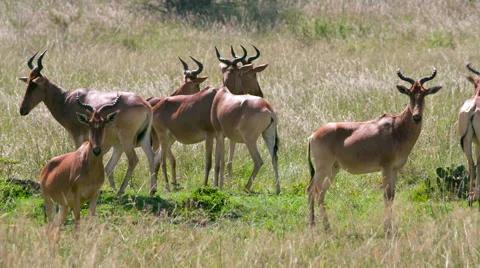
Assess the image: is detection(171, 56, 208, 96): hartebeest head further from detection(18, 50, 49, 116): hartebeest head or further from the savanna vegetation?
detection(18, 50, 49, 116): hartebeest head

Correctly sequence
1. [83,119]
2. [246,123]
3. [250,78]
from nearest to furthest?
[83,119] < [246,123] < [250,78]

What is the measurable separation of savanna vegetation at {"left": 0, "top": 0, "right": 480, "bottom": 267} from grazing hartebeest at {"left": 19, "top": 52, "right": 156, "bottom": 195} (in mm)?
631

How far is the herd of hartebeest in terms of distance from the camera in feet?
33.9

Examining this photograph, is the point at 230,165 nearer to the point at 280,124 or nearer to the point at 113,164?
the point at 113,164

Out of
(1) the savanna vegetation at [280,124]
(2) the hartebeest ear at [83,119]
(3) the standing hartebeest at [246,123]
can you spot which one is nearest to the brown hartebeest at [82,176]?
(2) the hartebeest ear at [83,119]

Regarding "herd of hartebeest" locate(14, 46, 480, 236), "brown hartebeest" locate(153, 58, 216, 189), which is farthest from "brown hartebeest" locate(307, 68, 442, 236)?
"brown hartebeest" locate(153, 58, 216, 189)

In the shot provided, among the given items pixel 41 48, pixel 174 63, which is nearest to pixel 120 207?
pixel 174 63

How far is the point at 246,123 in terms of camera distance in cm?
1392

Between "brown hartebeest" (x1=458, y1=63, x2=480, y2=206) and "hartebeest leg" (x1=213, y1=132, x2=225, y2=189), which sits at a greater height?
"brown hartebeest" (x1=458, y1=63, x2=480, y2=206)

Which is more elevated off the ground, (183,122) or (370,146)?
(370,146)

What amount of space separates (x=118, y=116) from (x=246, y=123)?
6.29ft

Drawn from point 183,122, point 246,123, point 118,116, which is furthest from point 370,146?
point 183,122

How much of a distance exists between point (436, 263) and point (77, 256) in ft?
10.2

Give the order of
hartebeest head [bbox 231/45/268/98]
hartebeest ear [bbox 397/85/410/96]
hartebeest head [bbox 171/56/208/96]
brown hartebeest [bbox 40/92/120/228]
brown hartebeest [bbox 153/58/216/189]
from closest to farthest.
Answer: brown hartebeest [bbox 40/92/120/228], hartebeest ear [bbox 397/85/410/96], brown hartebeest [bbox 153/58/216/189], hartebeest head [bbox 171/56/208/96], hartebeest head [bbox 231/45/268/98]
